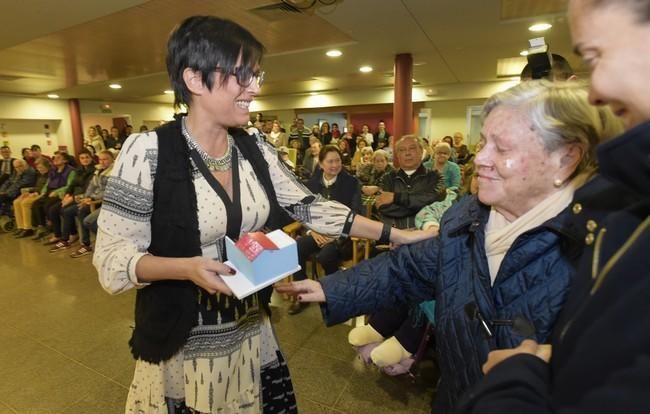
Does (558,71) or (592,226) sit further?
(558,71)

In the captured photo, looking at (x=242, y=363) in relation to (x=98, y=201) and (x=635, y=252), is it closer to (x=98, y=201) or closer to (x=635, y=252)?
(x=635, y=252)

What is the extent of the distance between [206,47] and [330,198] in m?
2.53

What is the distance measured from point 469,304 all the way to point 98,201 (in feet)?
17.6

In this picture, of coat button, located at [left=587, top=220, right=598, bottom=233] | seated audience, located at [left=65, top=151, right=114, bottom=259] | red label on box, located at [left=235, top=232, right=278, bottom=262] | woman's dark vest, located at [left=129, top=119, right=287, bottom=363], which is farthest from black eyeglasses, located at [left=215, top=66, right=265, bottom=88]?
seated audience, located at [left=65, top=151, right=114, bottom=259]

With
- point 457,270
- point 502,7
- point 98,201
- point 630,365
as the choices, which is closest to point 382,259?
point 457,270

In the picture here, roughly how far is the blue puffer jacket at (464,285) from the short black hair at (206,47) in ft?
2.32

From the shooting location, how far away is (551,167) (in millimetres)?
832

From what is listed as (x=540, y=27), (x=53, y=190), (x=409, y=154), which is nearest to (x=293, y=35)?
(x=409, y=154)

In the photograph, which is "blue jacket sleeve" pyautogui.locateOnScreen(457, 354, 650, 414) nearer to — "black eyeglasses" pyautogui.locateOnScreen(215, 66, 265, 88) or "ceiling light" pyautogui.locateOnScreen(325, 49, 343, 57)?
"black eyeglasses" pyautogui.locateOnScreen(215, 66, 265, 88)

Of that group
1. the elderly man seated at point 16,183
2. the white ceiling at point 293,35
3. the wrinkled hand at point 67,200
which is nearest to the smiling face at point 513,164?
the white ceiling at point 293,35

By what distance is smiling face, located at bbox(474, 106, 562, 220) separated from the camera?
0.83 m

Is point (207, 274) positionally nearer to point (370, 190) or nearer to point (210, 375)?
point (210, 375)

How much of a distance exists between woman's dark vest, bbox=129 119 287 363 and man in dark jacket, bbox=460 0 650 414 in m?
0.77

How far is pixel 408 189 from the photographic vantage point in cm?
333
